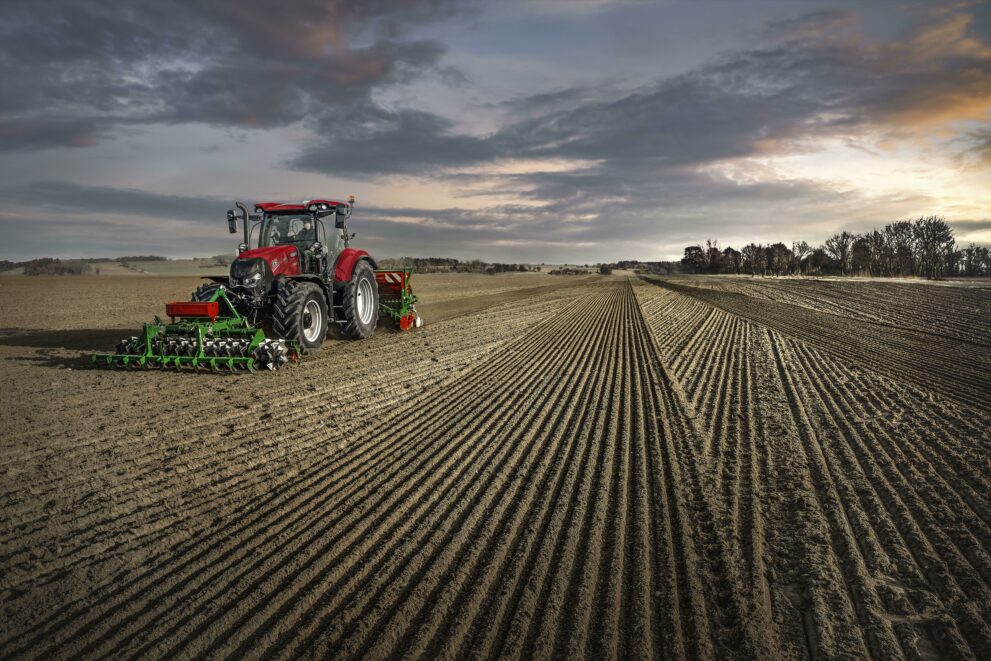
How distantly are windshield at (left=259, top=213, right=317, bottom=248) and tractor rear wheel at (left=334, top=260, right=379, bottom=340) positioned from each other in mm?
1198

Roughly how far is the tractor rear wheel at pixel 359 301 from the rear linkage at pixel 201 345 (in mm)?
2528

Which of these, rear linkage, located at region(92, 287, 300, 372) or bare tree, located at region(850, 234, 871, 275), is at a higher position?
bare tree, located at region(850, 234, 871, 275)

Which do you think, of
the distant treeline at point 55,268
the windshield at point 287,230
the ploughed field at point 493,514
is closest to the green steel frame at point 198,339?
the ploughed field at point 493,514

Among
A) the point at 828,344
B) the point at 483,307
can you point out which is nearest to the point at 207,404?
the point at 828,344

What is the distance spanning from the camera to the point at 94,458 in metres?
5.41

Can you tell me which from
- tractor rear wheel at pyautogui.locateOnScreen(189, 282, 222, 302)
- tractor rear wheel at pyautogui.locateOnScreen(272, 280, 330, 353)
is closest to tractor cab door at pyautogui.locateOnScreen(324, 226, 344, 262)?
tractor rear wheel at pyautogui.locateOnScreen(272, 280, 330, 353)

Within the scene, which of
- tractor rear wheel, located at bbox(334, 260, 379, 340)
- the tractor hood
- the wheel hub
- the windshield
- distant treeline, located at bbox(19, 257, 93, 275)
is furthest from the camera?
distant treeline, located at bbox(19, 257, 93, 275)

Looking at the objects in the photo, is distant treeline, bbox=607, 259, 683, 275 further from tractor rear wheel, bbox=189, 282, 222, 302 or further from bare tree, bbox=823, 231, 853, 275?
tractor rear wheel, bbox=189, 282, 222, 302

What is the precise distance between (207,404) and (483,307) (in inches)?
613

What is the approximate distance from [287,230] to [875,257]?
72553mm

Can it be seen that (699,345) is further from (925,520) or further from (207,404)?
(207,404)

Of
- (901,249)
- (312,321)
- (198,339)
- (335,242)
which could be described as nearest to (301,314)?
(312,321)

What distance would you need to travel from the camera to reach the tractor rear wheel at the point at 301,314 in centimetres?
973

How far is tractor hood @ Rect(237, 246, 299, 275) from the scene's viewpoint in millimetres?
10195
